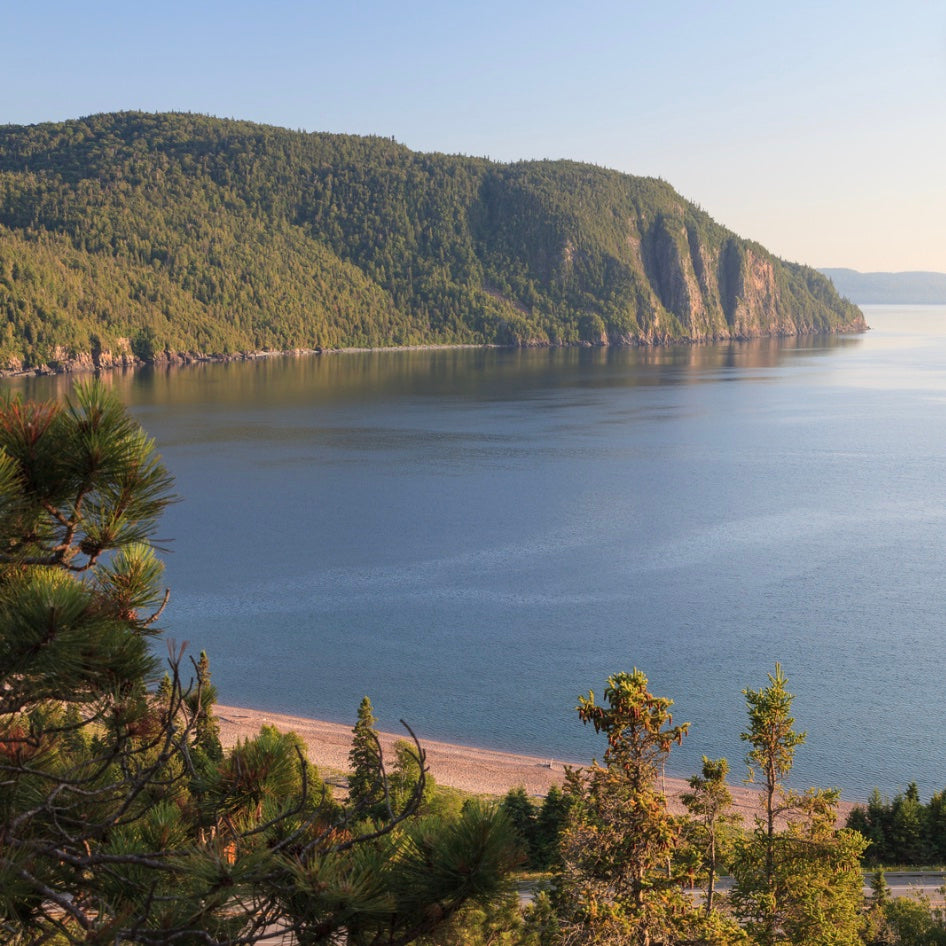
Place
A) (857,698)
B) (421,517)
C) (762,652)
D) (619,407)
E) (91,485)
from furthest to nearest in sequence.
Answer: (619,407) < (421,517) < (762,652) < (857,698) < (91,485)

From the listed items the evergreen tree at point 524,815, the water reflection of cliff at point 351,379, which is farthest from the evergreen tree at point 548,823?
the water reflection of cliff at point 351,379

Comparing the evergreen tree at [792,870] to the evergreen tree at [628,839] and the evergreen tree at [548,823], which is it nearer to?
the evergreen tree at [628,839]

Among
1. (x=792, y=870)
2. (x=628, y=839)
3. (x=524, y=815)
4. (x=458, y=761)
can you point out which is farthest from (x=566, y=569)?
(x=628, y=839)

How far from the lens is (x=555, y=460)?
89.9 metres

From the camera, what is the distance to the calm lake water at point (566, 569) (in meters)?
39.3

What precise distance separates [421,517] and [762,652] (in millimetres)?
30514

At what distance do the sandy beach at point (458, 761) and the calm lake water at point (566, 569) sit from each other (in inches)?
51.8

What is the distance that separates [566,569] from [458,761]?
943 inches

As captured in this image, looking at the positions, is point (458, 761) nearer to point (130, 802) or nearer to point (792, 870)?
point (792, 870)

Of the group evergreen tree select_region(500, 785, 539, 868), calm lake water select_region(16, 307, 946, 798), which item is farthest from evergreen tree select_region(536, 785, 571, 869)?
calm lake water select_region(16, 307, 946, 798)

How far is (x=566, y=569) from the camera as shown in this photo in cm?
5709

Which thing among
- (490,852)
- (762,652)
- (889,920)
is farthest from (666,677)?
(490,852)

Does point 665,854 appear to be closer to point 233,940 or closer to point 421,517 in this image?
point 233,940

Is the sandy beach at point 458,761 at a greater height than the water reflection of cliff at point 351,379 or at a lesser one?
lesser
